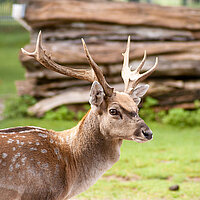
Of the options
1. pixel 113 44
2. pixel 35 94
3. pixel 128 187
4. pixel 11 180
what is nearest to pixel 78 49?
pixel 113 44

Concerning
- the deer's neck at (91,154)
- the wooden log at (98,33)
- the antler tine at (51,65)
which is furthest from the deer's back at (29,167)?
the wooden log at (98,33)

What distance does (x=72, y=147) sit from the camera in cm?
382

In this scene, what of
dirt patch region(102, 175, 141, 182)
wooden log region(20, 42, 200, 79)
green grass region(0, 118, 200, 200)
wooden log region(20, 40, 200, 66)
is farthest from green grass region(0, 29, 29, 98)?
dirt patch region(102, 175, 141, 182)

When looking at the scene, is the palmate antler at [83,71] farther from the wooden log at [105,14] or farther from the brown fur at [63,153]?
the wooden log at [105,14]

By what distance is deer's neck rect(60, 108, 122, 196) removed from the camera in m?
3.75

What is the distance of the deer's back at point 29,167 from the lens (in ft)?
10.7

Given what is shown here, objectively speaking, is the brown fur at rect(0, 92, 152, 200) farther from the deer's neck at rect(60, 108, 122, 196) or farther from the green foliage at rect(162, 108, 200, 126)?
the green foliage at rect(162, 108, 200, 126)

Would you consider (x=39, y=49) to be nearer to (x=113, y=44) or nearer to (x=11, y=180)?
(x=11, y=180)

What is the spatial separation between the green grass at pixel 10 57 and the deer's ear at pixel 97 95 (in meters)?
12.0

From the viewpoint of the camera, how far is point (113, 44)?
9.90m

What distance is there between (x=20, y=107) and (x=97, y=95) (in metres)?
6.60

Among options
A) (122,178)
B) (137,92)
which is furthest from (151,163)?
(137,92)

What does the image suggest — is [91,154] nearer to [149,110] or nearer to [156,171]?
[156,171]

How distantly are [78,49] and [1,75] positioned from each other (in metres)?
9.59
